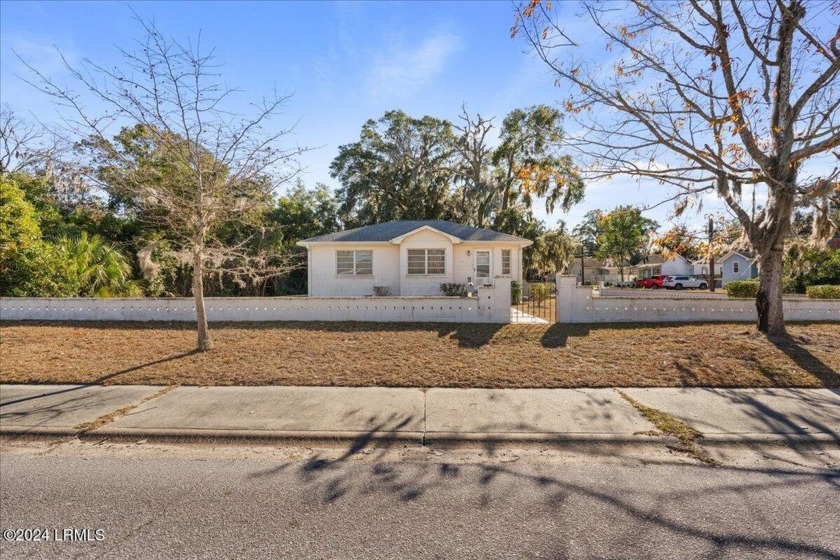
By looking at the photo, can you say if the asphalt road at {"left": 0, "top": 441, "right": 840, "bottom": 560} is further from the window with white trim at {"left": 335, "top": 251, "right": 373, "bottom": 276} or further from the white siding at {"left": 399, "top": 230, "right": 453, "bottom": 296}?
the window with white trim at {"left": 335, "top": 251, "right": 373, "bottom": 276}

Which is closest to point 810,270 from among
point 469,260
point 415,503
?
point 469,260

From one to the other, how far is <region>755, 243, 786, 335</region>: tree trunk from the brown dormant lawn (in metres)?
0.47

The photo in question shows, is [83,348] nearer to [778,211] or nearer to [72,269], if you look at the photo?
[72,269]

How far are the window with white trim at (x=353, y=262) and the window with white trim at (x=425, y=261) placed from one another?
1747mm

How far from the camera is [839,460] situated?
3.93 meters

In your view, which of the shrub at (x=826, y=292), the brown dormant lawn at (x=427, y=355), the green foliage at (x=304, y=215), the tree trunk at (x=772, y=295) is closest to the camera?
the brown dormant lawn at (x=427, y=355)

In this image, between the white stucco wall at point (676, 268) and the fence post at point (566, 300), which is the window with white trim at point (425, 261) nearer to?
the fence post at point (566, 300)

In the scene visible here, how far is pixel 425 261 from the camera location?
56.4 ft

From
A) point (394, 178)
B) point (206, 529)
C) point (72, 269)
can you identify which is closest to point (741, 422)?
point (206, 529)

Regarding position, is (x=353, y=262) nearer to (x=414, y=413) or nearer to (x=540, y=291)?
(x=540, y=291)

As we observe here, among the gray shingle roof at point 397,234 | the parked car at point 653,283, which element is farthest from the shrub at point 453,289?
the parked car at point 653,283

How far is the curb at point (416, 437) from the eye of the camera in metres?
4.33

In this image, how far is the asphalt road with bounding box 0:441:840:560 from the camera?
2.76 meters

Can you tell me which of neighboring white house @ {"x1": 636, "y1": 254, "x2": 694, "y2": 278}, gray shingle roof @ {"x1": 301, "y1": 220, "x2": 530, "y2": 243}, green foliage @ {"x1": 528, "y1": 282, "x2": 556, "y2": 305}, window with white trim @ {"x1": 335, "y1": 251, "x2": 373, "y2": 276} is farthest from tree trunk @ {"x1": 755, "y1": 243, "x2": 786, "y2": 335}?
neighboring white house @ {"x1": 636, "y1": 254, "x2": 694, "y2": 278}
